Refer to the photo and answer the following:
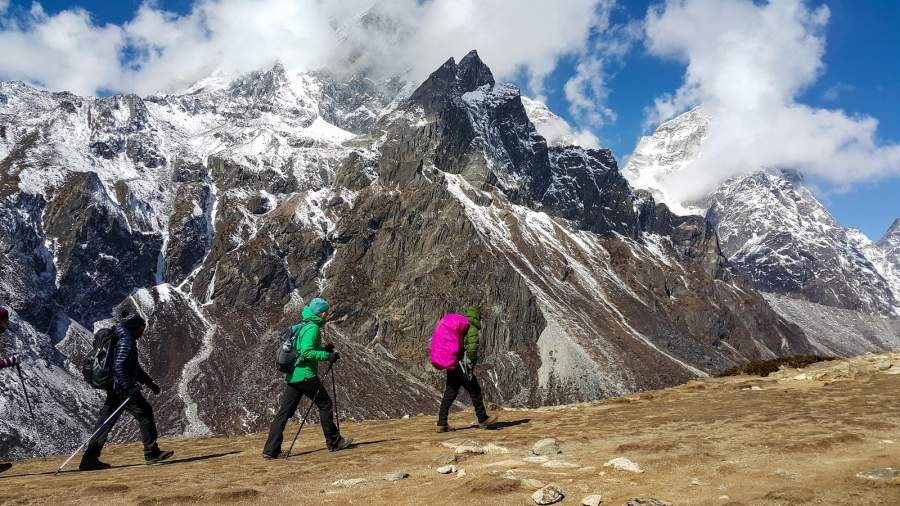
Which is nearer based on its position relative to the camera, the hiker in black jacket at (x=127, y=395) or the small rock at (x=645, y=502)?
the small rock at (x=645, y=502)

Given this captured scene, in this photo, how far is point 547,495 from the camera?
8.88 metres

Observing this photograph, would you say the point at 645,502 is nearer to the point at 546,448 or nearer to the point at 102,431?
the point at 546,448

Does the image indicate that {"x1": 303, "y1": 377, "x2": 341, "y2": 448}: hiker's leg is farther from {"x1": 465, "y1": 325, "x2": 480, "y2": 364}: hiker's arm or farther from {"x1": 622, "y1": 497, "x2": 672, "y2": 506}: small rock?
{"x1": 622, "y1": 497, "x2": 672, "y2": 506}: small rock

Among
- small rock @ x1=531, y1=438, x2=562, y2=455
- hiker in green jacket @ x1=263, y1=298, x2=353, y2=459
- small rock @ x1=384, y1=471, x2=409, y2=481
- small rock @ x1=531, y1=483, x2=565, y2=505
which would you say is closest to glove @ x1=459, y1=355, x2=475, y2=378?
hiker in green jacket @ x1=263, y1=298, x2=353, y2=459

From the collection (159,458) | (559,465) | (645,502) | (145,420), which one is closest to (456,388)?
(559,465)

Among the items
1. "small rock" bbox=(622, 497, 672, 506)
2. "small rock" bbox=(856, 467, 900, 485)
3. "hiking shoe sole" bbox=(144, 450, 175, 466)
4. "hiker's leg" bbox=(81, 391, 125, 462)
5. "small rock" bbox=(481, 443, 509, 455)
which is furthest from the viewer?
"hiking shoe sole" bbox=(144, 450, 175, 466)

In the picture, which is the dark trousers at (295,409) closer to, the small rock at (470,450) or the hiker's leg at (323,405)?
the hiker's leg at (323,405)

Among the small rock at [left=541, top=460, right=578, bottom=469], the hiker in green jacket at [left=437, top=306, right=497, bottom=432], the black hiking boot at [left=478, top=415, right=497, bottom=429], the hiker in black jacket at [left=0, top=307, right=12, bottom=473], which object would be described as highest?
the hiker in black jacket at [left=0, top=307, right=12, bottom=473]

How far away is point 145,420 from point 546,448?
1110cm

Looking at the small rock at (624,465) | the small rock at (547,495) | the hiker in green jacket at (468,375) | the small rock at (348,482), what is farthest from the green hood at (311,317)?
the small rock at (547,495)

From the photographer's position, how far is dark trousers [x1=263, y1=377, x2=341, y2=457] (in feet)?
53.2

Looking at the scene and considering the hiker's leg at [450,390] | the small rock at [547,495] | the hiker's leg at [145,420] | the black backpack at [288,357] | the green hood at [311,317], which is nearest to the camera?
the small rock at [547,495]

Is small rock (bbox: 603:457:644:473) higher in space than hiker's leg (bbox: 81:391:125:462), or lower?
lower

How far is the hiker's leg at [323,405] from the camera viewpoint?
16.2 metres
